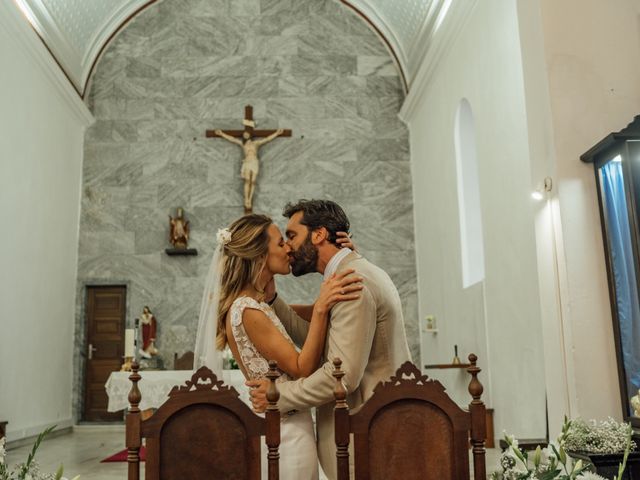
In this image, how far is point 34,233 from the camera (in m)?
10.6

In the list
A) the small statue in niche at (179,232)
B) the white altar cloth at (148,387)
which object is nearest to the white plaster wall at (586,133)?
the white altar cloth at (148,387)

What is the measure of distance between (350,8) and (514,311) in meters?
7.93

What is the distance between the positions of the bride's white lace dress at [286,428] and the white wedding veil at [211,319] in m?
0.26

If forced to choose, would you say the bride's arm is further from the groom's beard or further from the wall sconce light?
the wall sconce light

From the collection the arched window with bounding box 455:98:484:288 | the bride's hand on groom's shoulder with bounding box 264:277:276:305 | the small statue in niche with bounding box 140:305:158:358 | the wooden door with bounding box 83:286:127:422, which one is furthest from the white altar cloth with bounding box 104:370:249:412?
the bride's hand on groom's shoulder with bounding box 264:277:276:305

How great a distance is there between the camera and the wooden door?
40.1ft

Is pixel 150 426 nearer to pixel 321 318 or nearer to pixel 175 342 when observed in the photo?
pixel 321 318

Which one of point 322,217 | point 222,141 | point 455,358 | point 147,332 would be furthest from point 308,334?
point 222,141

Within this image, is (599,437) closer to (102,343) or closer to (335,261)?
(335,261)

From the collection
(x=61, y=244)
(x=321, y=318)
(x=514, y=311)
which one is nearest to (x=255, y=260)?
(x=321, y=318)

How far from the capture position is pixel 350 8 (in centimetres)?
1373

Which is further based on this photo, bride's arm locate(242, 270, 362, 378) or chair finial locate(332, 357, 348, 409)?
bride's arm locate(242, 270, 362, 378)

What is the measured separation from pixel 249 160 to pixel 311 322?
32.3 ft

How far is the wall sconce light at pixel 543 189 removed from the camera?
5074 mm
